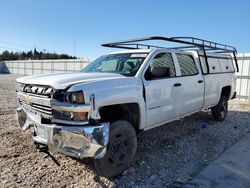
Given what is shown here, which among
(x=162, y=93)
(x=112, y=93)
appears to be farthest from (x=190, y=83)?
(x=112, y=93)

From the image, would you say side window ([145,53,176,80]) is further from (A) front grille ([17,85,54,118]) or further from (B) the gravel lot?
(A) front grille ([17,85,54,118])

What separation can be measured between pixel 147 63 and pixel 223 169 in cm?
218

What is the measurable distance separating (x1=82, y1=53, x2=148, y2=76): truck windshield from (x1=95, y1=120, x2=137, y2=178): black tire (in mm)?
972

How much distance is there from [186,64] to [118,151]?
2765mm

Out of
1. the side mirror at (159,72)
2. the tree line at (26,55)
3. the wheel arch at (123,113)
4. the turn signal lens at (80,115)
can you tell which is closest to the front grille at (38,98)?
the turn signal lens at (80,115)

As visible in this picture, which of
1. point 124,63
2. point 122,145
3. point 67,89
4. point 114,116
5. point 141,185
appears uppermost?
point 124,63

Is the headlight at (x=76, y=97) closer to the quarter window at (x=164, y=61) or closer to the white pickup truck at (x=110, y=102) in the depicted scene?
the white pickup truck at (x=110, y=102)

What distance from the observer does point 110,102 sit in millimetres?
3260

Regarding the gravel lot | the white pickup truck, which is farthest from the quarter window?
the gravel lot

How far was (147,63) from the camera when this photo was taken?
411 centimetres

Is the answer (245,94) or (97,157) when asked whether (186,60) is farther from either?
(245,94)

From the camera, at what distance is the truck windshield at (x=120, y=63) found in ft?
13.6

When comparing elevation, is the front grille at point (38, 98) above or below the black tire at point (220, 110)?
above

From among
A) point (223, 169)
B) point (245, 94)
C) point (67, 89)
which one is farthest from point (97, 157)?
point (245, 94)
